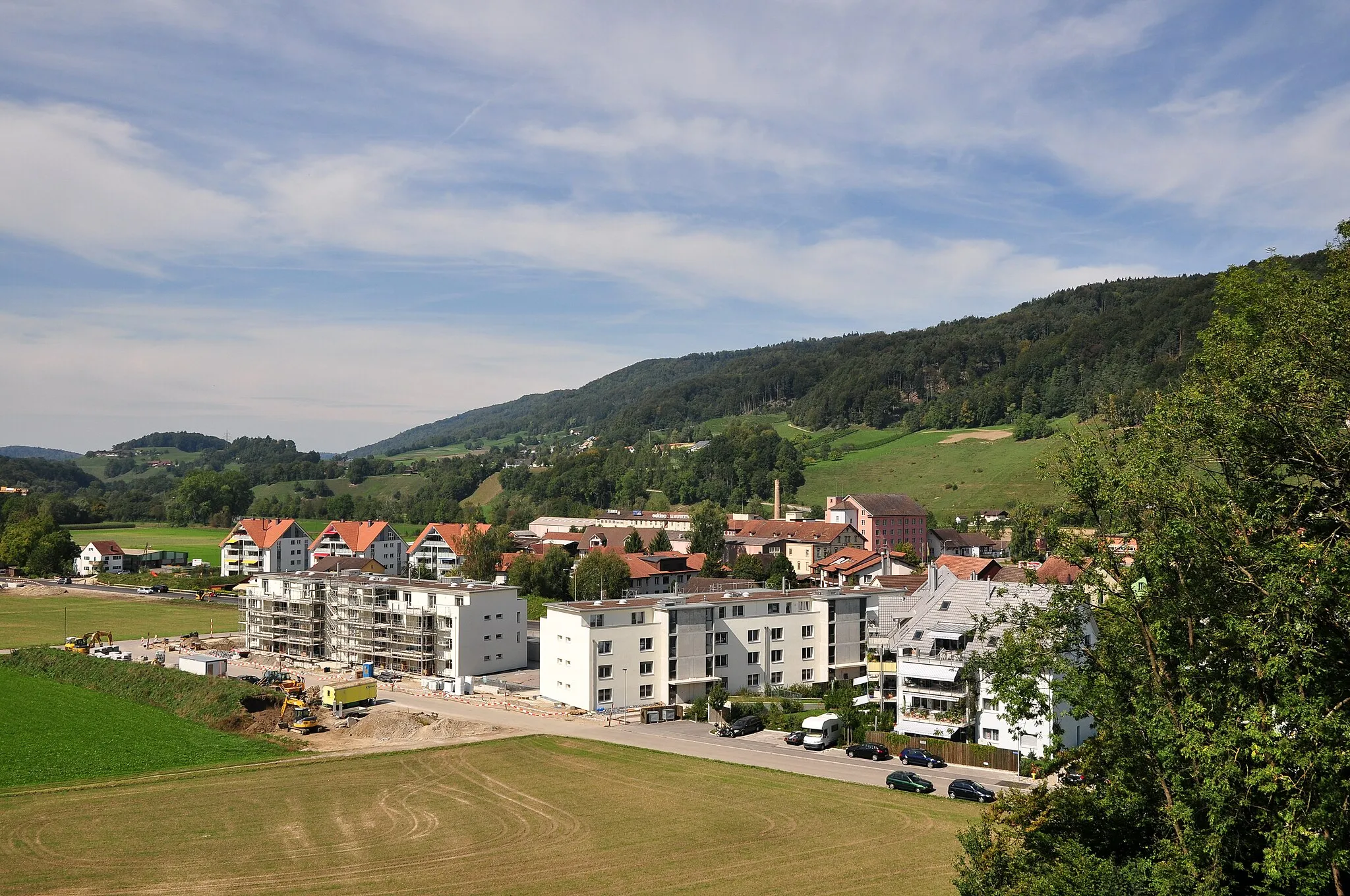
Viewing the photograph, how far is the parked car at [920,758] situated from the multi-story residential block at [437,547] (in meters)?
74.7

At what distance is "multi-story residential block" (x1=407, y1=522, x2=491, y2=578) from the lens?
10925 cm

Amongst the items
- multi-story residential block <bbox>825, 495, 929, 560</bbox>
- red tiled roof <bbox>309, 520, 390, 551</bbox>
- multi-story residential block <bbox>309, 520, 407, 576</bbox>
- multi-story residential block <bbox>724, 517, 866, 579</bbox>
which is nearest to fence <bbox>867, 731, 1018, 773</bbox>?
multi-story residential block <bbox>724, 517, 866, 579</bbox>

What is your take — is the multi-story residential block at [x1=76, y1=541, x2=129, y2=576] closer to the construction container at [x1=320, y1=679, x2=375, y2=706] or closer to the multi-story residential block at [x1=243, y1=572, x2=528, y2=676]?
the multi-story residential block at [x1=243, y1=572, x2=528, y2=676]

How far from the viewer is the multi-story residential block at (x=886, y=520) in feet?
381

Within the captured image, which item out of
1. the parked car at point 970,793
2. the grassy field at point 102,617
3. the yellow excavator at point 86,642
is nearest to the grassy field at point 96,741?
the yellow excavator at point 86,642

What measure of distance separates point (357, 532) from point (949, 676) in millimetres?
86605

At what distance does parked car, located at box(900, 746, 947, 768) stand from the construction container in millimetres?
27070

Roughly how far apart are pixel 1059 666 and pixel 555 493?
516ft

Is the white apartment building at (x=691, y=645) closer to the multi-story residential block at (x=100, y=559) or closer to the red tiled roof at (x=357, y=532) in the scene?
the red tiled roof at (x=357, y=532)

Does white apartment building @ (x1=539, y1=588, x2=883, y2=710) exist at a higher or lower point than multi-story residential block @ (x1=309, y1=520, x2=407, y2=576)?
lower

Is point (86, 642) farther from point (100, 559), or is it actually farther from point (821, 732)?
point (100, 559)

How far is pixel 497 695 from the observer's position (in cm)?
5372

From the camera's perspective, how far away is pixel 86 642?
6662 cm

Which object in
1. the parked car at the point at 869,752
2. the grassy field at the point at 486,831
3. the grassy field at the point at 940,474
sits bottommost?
the parked car at the point at 869,752
